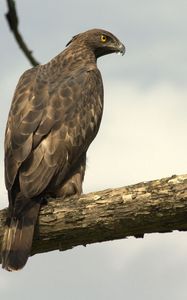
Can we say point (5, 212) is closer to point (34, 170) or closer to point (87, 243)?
point (34, 170)

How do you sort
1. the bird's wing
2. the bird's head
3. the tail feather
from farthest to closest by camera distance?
1. the bird's head
2. the bird's wing
3. the tail feather

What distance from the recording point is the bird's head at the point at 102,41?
409 inches

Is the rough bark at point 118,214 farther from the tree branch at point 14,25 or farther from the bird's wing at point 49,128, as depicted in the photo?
the tree branch at point 14,25

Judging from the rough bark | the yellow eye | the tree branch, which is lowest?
the rough bark

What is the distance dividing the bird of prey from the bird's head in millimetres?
1058

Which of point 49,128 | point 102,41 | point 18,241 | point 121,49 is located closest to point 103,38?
point 102,41

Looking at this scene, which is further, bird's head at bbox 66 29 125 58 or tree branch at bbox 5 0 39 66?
bird's head at bbox 66 29 125 58

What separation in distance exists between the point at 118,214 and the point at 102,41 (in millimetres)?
4861

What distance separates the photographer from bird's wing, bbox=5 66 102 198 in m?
7.21

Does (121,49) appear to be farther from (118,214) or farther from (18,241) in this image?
(118,214)

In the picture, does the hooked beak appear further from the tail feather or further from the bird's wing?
the tail feather

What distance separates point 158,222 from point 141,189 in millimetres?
318

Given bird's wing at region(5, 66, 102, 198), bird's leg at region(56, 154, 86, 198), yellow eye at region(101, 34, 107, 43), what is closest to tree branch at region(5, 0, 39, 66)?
bird's wing at region(5, 66, 102, 198)

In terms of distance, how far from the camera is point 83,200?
20.7 ft
